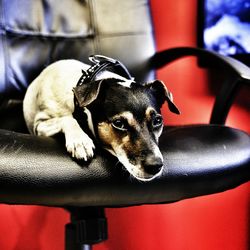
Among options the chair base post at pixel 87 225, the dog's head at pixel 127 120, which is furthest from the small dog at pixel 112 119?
the chair base post at pixel 87 225

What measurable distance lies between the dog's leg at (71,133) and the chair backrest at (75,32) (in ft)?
0.76

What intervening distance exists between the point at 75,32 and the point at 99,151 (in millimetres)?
587

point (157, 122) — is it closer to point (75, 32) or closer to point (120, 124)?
point (120, 124)

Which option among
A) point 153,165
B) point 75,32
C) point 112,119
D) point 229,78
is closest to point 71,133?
point 112,119

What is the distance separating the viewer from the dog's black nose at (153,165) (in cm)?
63

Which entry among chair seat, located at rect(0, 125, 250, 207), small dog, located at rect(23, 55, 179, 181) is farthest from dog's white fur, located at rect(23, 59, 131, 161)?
chair seat, located at rect(0, 125, 250, 207)

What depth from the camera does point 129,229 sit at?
1318 mm

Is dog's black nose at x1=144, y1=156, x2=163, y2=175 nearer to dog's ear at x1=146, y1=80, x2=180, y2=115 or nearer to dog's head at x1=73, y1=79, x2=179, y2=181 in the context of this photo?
dog's head at x1=73, y1=79, x2=179, y2=181

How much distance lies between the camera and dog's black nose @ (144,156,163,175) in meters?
0.63

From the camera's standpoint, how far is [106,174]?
0.62 metres

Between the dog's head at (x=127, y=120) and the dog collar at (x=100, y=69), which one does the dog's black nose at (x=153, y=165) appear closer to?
the dog's head at (x=127, y=120)

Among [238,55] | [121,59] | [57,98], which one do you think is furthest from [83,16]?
[238,55]

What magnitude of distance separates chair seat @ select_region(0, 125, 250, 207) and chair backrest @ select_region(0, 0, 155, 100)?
471 millimetres

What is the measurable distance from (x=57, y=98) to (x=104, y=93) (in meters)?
0.21
